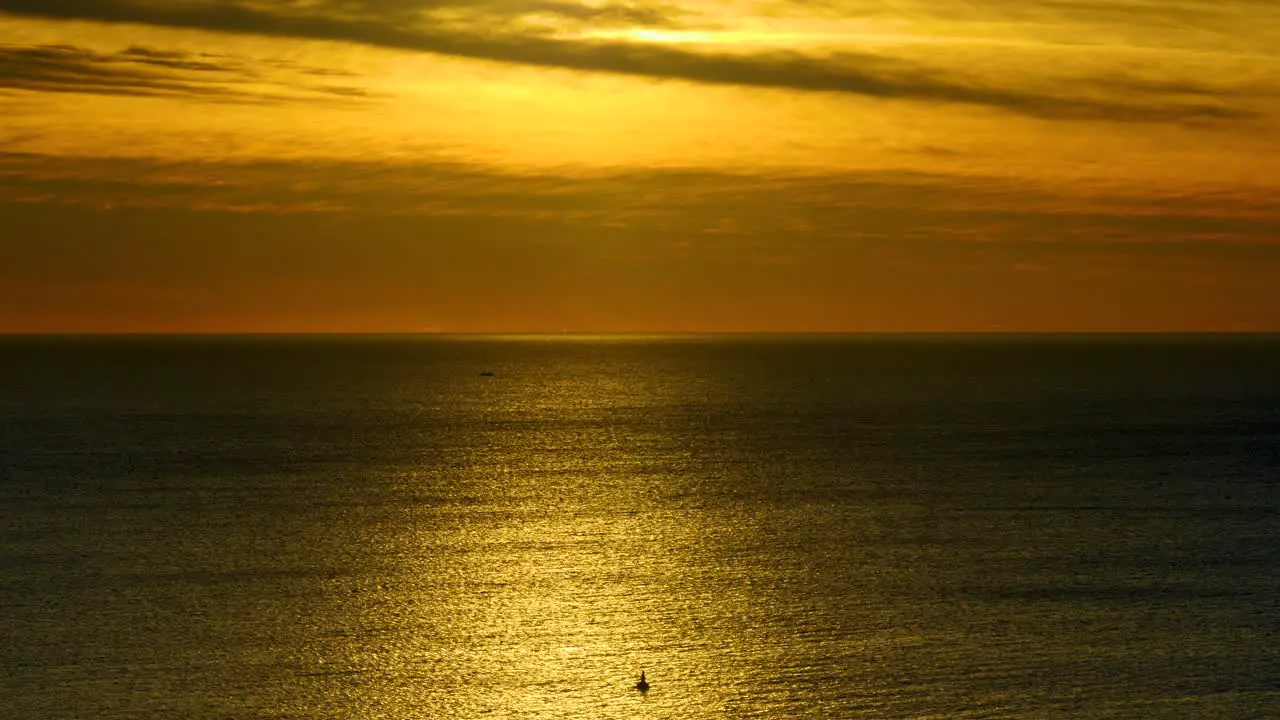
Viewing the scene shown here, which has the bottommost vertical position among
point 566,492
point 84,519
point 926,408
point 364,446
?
point 926,408

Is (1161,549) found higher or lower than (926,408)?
higher

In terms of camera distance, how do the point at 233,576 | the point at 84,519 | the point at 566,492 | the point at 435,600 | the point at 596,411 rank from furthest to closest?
the point at 596,411 < the point at 566,492 < the point at 84,519 < the point at 233,576 < the point at 435,600

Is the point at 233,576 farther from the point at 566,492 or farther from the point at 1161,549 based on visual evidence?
the point at 1161,549

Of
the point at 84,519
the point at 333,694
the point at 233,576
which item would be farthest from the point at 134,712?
the point at 84,519

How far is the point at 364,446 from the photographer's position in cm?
10844

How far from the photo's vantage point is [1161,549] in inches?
2265

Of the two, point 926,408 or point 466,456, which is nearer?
point 466,456

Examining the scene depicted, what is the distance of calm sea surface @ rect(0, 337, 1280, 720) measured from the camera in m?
36.7

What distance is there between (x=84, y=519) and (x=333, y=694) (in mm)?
32910

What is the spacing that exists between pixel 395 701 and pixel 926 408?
12777 cm

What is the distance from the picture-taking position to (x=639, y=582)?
50.2 meters

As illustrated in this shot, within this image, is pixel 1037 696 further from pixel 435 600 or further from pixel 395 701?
pixel 435 600

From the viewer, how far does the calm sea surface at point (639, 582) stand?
36.7 meters

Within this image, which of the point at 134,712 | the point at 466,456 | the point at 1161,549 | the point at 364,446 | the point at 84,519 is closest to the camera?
the point at 134,712
